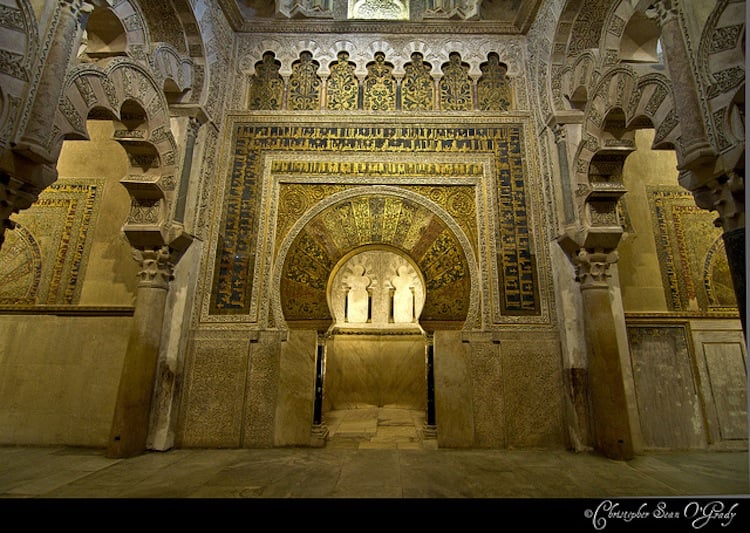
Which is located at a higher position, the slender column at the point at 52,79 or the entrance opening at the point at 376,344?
the slender column at the point at 52,79

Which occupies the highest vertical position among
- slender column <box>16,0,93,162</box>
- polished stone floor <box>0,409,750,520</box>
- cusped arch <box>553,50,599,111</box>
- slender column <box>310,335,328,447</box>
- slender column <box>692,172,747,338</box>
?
cusped arch <box>553,50,599,111</box>

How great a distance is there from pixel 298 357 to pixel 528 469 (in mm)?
2904

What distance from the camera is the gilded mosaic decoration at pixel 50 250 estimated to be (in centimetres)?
520

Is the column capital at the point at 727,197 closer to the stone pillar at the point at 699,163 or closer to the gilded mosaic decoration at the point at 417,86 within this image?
the stone pillar at the point at 699,163

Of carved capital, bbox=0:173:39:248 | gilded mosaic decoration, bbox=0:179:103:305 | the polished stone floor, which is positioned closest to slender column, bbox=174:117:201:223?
gilded mosaic decoration, bbox=0:179:103:305

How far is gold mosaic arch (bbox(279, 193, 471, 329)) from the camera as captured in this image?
5.00 metres

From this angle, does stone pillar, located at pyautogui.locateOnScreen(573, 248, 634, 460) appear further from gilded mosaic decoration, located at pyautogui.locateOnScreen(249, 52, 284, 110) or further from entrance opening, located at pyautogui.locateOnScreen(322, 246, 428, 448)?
gilded mosaic decoration, located at pyautogui.locateOnScreen(249, 52, 284, 110)

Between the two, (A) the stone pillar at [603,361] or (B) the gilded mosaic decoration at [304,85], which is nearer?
(A) the stone pillar at [603,361]

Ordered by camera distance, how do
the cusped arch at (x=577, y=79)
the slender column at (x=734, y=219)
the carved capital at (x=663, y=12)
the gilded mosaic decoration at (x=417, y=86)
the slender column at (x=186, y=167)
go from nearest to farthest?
the slender column at (x=734, y=219) < the carved capital at (x=663, y=12) < the cusped arch at (x=577, y=79) < the slender column at (x=186, y=167) < the gilded mosaic decoration at (x=417, y=86)

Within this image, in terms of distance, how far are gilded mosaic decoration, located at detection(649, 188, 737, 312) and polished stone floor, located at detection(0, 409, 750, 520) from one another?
192 centimetres

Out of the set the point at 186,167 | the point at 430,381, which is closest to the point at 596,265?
the point at 430,381

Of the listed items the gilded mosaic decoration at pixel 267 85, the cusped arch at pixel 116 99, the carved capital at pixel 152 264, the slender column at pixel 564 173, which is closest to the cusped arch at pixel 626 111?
the slender column at pixel 564 173

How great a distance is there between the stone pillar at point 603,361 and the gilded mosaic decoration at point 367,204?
636mm
